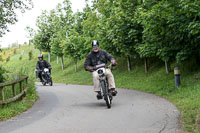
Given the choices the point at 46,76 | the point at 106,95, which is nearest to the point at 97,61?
the point at 106,95

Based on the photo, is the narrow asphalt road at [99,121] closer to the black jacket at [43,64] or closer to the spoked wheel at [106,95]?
the spoked wheel at [106,95]

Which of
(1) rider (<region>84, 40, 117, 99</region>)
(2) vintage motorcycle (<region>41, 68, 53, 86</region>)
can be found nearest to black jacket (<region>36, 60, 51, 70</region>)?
(2) vintage motorcycle (<region>41, 68, 53, 86</region>)

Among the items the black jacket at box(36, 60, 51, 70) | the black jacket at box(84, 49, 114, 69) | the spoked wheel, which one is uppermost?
the black jacket at box(84, 49, 114, 69)

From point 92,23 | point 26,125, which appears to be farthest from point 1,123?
point 92,23

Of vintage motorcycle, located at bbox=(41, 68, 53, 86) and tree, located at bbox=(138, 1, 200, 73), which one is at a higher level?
tree, located at bbox=(138, 1, 200, 73)

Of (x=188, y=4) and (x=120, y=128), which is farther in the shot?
(x=188, y=4)

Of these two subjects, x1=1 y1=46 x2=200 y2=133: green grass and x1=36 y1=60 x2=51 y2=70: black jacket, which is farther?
x1=36 y1=60 x2=51 y2=70: black jacket

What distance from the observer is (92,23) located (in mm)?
26938

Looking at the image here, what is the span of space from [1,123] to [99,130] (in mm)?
2676

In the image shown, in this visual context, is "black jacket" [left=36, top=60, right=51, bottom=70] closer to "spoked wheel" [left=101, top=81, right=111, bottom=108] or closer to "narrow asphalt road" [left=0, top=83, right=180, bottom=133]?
"narrow asphalt road" [left=0, top=83, right=180, bottom=133]

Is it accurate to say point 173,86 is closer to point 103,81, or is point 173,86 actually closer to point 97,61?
point 97,61

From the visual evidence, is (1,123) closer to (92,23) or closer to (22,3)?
(22,3)

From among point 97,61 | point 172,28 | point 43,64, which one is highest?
point 172,28

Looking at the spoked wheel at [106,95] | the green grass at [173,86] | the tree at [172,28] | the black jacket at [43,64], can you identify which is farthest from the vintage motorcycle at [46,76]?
the spoked wheel at [106,95]
